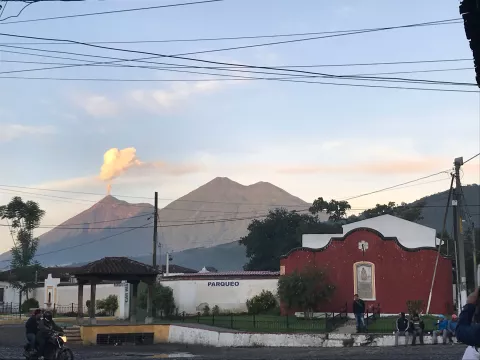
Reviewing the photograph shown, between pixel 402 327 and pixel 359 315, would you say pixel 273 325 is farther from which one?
pixel 402 327

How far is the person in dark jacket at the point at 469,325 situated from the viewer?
7129 mm

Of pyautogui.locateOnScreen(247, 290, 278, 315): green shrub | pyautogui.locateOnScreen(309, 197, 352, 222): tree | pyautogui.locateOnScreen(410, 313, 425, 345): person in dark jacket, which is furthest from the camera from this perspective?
pyautogui.locateOnScreen(309, 197, 352, 222): tree

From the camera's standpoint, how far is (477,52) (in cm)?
830

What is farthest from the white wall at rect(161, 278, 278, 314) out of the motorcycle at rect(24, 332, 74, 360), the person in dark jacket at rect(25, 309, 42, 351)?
the motorcycle at rect(24, 332, 74, 360)

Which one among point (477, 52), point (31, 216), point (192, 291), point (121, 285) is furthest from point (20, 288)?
point (477, 52)

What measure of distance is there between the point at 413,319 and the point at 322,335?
364 centimetres

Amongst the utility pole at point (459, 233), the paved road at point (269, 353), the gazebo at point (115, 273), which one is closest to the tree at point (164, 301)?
the gazebo at point (115, 273)

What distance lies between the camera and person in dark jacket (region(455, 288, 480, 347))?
7.13m

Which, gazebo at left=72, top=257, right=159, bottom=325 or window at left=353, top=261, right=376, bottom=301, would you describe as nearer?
gazebo at left=72, top=257, right=159, bottom=325

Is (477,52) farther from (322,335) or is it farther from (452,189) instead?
(452,189)

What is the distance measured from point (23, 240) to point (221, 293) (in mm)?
34621

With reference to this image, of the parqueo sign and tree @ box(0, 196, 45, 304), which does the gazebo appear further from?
tree @ box(0, 196, 45, 304)

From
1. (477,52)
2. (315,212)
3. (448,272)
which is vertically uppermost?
(315,212)

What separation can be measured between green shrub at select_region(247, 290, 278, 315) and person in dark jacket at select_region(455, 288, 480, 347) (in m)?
32.6
